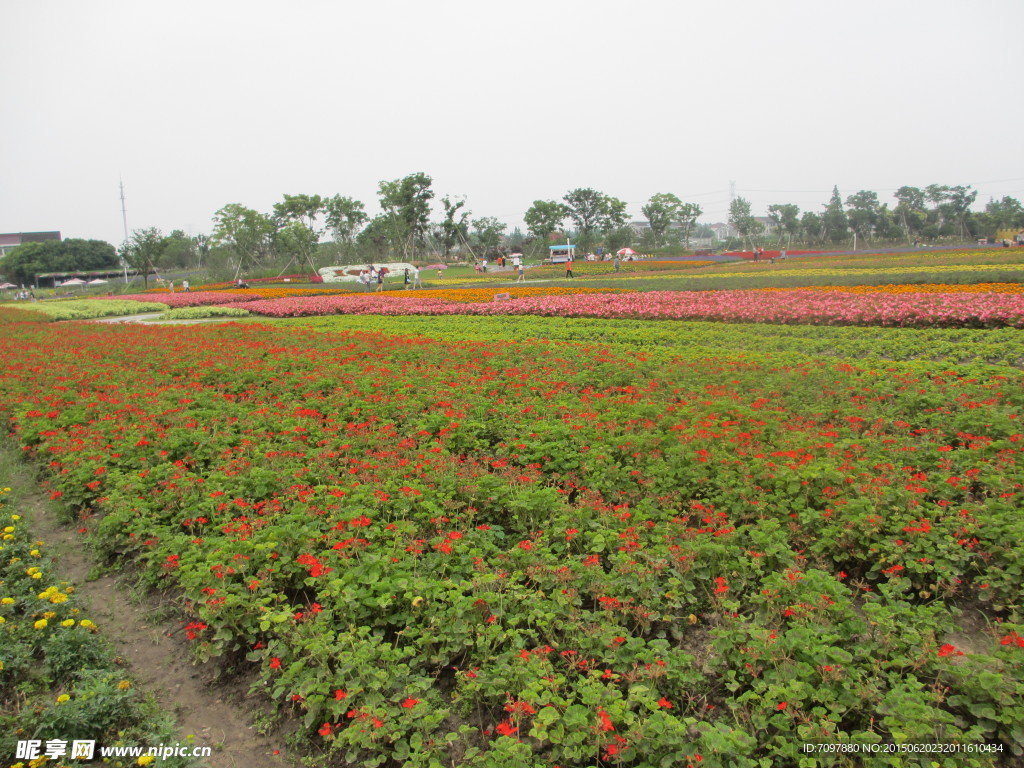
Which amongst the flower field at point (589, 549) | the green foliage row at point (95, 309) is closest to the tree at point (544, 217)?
the green foliage row at point (95, 309)

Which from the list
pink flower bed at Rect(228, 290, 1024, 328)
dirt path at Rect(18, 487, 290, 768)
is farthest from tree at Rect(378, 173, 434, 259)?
dirt path at Rect(18, 487, 290, 768)

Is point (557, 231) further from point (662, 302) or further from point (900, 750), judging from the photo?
point (900, 750)

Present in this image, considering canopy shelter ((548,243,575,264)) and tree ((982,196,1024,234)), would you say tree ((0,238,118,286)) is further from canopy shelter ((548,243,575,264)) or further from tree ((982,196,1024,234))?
tree ((982,196,1024,234))

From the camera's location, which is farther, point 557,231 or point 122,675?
point 557,231

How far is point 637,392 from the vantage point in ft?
21.8

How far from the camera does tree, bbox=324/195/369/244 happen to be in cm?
5538

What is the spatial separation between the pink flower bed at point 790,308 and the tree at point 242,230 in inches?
1376

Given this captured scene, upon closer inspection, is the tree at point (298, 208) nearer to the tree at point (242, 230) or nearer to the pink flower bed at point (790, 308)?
the tree at point (242, 230)

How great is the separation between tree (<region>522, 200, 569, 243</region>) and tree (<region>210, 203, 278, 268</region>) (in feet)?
75.0

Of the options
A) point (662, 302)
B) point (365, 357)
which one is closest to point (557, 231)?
point (662, 302)

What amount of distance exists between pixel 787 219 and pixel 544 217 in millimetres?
28095

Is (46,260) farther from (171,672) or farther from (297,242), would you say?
(171,672)

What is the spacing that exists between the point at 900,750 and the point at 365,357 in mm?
8264

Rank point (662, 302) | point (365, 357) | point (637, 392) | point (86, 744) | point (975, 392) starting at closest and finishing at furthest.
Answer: point (86, 744) < point (975, 392) < point (637, 392) < point (365, 357) < point (662, 302)
